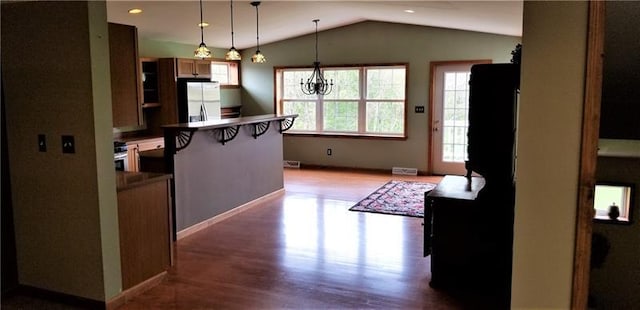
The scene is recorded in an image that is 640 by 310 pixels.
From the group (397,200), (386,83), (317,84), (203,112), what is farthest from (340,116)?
(397,200)

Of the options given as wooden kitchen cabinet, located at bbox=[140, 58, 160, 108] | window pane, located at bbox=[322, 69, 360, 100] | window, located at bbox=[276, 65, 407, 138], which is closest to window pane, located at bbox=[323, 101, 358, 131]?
window, located at bbox=[276, 65, 407, 138]

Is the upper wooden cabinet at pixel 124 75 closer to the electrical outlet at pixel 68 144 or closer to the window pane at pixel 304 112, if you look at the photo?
the electrical outlet at pixel 68 144

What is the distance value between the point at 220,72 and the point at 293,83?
1.33 m

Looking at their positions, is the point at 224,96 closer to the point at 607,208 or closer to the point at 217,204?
the point at 217,204

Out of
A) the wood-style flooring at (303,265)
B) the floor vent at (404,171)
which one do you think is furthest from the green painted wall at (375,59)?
the wood-style flooring at (303,265)

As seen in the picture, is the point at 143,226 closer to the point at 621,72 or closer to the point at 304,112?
the point at 621,72

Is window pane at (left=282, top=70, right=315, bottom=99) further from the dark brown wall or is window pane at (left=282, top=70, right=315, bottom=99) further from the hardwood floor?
the dark brown wall

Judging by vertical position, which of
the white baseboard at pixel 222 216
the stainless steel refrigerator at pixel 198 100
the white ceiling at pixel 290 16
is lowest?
the white baseboard at pixel 222 216

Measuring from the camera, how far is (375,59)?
831 cm

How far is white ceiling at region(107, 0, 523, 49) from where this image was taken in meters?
5.30

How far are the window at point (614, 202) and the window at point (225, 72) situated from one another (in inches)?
271

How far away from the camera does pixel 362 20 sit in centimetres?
820

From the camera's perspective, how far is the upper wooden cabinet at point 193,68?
7.47 meters

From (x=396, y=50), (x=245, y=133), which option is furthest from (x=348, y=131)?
(x=245, y=133)
